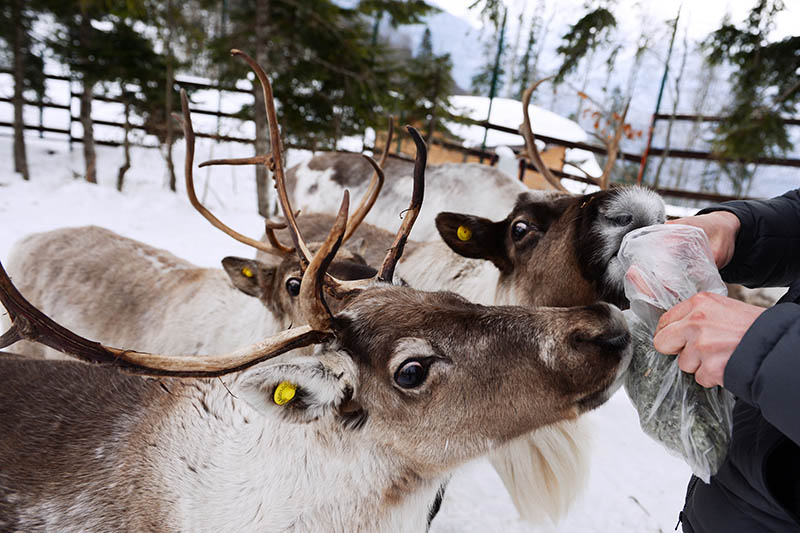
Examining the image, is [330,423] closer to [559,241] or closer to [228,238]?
[559,241]

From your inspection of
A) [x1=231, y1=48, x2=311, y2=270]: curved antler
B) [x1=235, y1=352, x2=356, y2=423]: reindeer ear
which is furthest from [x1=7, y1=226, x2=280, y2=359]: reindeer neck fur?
[x1=235, y1=352, x2=356, y2=423]: reindeer ear

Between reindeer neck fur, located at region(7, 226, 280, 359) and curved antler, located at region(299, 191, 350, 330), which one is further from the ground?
curved antler, located at region(299, 191, 350, 330)

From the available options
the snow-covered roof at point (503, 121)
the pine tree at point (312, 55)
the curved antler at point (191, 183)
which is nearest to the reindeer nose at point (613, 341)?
the curved antler at point (191, 183)

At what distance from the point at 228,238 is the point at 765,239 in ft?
25.9

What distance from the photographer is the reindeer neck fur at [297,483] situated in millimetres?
1617

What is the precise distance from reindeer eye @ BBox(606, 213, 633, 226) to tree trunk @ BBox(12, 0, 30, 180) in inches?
513

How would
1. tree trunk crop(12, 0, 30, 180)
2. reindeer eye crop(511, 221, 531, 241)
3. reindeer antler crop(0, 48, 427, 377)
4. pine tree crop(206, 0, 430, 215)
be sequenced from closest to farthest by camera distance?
reindeer antler crop(0, 48, 427, 377)
reindeer eye crop(511, 221, 531, 241)
pine tree crop(206, 0, 430, 215)
tree trunk crop(12, 0, 30, 180)

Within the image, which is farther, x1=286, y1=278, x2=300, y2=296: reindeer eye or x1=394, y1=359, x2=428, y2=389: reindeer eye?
x1=286, y1=278, x2=300, y2=296: reindeer eye

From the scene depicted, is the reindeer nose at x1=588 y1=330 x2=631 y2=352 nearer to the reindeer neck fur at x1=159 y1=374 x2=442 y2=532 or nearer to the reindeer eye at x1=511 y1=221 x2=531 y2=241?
the reindeer neck fur at x1=159 y1=374 x2=442 y2=532

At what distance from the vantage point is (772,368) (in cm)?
99

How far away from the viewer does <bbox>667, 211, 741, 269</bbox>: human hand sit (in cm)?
166

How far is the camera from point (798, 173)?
28.6ft

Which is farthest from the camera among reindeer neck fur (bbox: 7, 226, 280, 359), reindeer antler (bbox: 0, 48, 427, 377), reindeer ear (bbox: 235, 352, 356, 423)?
reindeer neck fur (bbox: 7, 226, 280, 359)

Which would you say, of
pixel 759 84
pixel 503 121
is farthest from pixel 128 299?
pixel 759 84
